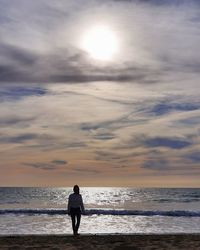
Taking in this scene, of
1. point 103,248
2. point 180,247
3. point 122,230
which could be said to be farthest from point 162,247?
point 122,230

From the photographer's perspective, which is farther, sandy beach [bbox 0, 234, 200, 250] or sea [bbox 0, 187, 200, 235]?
sea [bbox 0, 187, 200, 235]

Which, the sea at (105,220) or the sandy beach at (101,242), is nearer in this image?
the sandy beach at (101,242)

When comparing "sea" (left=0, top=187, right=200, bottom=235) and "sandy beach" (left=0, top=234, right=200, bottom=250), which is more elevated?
"sea" (left=0, top=187, right=200, bottom=235)

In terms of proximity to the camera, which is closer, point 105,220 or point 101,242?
point 101,242

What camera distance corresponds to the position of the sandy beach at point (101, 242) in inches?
571

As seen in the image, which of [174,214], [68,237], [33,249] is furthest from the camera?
[174,214]

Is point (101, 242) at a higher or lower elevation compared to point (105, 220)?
lower

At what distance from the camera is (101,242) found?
15680mm

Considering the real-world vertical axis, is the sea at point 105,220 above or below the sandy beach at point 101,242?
above

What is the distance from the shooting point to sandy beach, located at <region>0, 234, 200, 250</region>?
1451 cm

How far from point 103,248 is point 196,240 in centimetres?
423

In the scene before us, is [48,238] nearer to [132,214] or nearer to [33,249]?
[33,249]

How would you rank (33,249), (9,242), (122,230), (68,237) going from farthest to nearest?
1. (122,230)
2. (68,237)
3. (9,242)
4. (33,249)

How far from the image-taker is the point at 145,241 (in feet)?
52.2
